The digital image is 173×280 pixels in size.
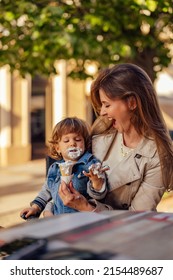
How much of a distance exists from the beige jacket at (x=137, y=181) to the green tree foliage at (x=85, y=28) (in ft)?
13.6

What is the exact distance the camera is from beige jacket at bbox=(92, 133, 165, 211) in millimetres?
2125

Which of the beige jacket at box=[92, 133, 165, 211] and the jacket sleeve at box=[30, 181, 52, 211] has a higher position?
the beige jacket at box=[92, 133, 165, 211]

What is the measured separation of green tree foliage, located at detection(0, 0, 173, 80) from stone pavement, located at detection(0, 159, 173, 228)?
A: 7.04 feet

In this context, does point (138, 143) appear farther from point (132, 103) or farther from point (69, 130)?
point (69, 130)

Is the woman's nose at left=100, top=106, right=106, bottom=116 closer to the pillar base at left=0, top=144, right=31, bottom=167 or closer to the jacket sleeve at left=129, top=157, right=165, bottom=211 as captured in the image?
the jacket sleeve at left=129, top=157, right=165, bottom=211

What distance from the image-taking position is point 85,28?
709 centimetres

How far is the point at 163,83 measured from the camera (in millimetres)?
17812

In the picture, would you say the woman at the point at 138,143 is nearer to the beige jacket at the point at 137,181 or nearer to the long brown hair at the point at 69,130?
the beige jacket at the point at 137,181

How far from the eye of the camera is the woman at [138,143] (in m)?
2.12

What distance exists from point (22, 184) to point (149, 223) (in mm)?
9417

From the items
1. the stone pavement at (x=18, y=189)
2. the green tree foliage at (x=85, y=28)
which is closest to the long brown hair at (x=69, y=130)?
the stone pavement at (x=18, y=189)

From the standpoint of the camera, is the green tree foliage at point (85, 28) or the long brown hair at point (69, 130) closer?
the long brown hair at point (69, 130)

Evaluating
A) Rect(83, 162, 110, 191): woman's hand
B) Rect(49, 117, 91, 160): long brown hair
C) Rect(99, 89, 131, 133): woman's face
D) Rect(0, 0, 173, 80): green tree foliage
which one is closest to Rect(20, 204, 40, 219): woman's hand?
Rect(49, 117, 91, 160): long brown hair
